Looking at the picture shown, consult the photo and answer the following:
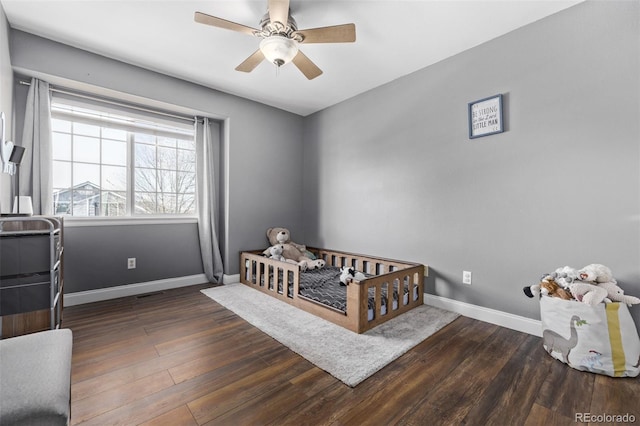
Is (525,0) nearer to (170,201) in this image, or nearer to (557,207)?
(557,207)

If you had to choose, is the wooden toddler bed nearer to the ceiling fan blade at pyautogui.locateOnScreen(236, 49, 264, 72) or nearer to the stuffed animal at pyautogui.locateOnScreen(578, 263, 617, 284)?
the stuffed animal at pyautogui.locateOnScreen(578, 263, 617, 284)

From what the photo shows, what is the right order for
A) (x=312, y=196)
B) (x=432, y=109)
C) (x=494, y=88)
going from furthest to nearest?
(x=312, y=196), (x=432, y=109), (x=494, y=88)

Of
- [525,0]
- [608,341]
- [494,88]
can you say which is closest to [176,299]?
[608,341]

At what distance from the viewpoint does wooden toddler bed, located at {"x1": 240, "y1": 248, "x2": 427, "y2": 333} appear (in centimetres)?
223

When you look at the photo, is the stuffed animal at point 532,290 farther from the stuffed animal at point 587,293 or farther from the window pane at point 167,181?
the window pane at point 167,181

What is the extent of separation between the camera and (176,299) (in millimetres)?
2980

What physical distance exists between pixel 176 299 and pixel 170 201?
4.15 ft

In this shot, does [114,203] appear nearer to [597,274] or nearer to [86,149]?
[86,149]

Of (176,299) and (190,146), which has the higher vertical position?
(190,146)

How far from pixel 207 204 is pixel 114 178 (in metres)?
1.02

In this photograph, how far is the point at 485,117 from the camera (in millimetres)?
2441

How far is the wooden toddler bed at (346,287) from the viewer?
223 cm

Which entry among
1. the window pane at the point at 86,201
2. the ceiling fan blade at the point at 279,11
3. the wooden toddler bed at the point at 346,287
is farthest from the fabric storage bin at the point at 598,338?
the window pane at the point at 86,201
